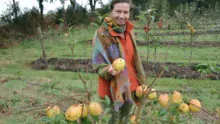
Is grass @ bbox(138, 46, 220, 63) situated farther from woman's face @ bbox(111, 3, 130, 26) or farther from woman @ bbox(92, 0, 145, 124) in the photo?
woman's face @ bbox(111, 3, 130, 26)

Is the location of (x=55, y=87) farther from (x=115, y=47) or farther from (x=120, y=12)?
(x=120, y=12)

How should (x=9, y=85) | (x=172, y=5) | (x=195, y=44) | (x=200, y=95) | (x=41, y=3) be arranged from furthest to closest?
1. (x=172, y=5)
2. (x=41, y=3)
3. (x=195, y=44)
4. (x=200, y=95)
5. (x=9, y=85)

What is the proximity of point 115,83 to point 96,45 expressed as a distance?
31cm

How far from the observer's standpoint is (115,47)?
1.82 metres

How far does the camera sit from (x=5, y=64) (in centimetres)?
712

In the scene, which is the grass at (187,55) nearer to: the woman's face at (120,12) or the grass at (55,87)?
the grass at (55,87)

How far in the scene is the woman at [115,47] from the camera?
176 centimetres

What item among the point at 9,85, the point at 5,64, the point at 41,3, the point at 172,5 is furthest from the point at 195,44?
the point at 172,5

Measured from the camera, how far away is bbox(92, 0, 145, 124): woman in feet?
5.76

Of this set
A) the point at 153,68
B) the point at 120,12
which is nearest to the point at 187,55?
the point at 153,68

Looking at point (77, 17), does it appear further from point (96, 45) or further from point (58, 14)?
point (96, 45)

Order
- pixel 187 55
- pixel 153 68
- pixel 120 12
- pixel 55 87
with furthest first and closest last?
pixel 187 55 < pixel 153 68 < pixel 55 87 < pixel 120 12

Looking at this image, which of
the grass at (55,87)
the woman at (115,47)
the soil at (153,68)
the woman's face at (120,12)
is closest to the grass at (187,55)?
the grass at (55,87)

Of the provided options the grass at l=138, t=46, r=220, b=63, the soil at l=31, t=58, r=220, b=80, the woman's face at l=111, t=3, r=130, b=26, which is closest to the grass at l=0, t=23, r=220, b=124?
the grass at l=138, t=46, r=220, b=63
